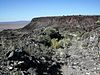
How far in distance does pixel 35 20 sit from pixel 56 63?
25.3 m

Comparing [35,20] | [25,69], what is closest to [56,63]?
[25,69]

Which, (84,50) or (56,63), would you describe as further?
(84,50)

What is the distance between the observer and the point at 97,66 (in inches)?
432

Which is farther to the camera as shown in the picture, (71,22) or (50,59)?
(71,22)

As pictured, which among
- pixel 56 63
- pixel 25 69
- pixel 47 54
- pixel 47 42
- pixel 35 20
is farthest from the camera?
pixel 35 20

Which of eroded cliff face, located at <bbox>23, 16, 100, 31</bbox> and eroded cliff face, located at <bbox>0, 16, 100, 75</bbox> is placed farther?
eroded cliff face, located at <bbox>23, 16, 100, 31</bbox>

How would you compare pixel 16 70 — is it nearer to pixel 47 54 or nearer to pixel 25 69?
pixel 25 69

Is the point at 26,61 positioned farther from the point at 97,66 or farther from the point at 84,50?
the point at 84,50

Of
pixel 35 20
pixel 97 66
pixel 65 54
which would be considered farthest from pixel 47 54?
pixel 35 20

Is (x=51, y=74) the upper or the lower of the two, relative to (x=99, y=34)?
lower

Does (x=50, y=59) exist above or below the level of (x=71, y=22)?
below

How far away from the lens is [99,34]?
16.1 metres

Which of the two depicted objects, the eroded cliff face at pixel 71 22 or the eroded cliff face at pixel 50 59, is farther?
the eroded cliff face at pixel 71 22

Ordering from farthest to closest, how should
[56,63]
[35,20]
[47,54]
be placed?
1. [35,20]
2. [47,54]
3. [56,63]
